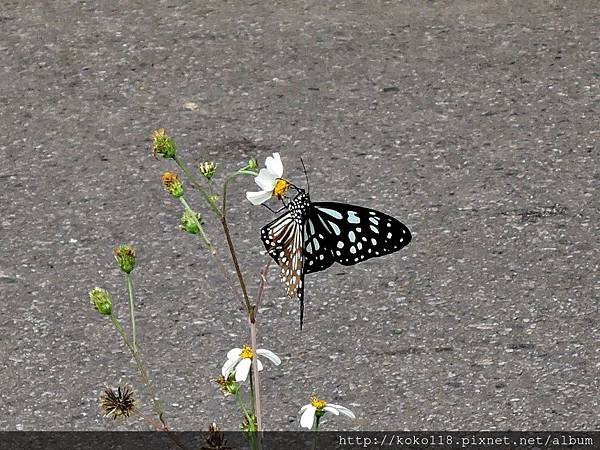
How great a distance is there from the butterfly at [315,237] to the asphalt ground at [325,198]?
1.15m

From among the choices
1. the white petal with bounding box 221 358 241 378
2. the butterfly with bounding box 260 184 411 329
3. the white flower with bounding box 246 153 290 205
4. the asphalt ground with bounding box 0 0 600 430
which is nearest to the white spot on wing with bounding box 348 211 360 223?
the butterfly with bounding box 260 184 411 329

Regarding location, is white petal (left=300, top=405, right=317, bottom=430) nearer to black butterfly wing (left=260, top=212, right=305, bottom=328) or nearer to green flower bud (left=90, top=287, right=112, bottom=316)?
black butterfly wing (left=260, top=212, right=305, bottom=328)

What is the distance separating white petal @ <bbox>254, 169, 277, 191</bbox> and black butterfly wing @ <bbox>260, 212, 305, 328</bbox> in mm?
151

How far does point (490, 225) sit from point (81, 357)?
149 centimetres

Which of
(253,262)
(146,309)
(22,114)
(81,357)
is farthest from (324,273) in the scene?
(22,114)

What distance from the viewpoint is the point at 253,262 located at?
13.6 ft

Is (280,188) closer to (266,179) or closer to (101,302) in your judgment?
(266,179)

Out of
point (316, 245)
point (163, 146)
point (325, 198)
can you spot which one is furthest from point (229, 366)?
point (325, 198)

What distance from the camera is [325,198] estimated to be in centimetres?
446

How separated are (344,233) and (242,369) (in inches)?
12.7

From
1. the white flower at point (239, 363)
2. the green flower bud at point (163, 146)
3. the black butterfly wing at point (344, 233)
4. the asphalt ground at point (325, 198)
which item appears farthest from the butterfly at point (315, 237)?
the asphalt ground at point (325, 198)

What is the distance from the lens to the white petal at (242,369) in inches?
84.2

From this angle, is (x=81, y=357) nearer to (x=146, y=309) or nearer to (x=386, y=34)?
(x=146, y=309)

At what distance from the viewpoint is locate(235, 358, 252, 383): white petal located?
2139mm
